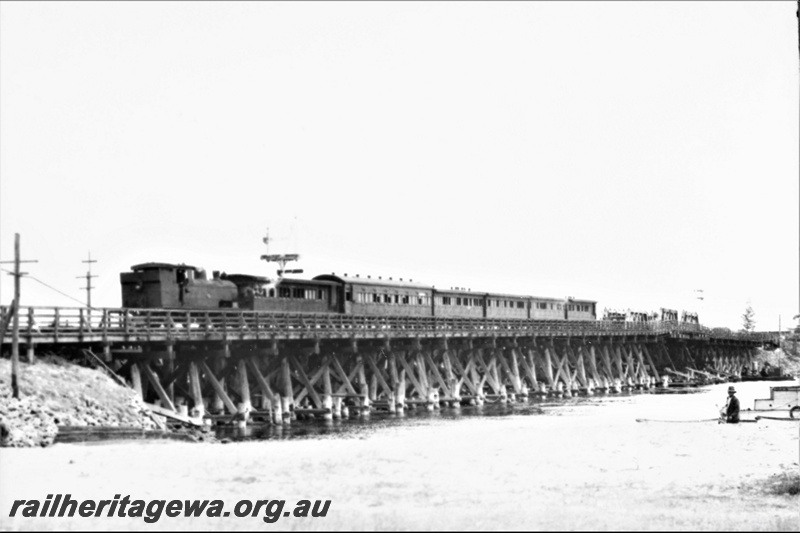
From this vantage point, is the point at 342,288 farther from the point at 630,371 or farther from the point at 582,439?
the point at 630,371

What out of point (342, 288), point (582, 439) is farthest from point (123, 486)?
point (342, 288)

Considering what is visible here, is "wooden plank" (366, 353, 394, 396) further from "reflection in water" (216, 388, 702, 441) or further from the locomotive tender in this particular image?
the locomotive tender

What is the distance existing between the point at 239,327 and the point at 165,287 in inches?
127

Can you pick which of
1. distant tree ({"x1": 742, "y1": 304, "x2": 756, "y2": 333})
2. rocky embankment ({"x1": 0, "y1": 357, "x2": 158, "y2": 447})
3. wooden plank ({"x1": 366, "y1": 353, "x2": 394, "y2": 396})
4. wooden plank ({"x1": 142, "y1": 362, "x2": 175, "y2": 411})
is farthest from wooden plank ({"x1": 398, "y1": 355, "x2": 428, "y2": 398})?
distant tree ({"x1": 742, "y1": 304, "x2": 756, "y2": 333})

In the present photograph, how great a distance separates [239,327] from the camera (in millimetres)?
39344

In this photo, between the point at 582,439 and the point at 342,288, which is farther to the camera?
the point at 342,288

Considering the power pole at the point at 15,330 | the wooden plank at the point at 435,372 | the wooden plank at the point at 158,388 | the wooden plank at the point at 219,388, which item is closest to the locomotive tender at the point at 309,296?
the wooden plank at the point at 435,372

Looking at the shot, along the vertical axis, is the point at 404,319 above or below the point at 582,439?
above

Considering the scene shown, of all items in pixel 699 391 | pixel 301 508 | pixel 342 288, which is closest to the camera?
pixel 301 508

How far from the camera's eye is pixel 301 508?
16578mm

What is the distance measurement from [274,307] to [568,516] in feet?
96.9

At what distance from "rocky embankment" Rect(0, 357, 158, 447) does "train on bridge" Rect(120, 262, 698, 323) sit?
29.7ft

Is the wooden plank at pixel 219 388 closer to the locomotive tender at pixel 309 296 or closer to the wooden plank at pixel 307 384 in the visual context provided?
the locomotive tender at pixel 309 296

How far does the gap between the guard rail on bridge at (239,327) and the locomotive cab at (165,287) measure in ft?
2.29
